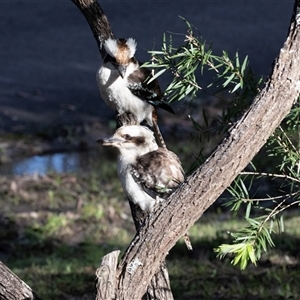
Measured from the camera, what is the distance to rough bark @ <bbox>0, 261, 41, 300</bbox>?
2971 millimetres

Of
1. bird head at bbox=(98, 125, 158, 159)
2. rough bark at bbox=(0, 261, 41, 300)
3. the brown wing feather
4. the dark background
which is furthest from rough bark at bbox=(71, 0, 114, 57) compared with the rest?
the dark background

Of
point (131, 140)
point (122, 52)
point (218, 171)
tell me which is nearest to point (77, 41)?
point (122, 52)

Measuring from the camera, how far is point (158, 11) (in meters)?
12.3

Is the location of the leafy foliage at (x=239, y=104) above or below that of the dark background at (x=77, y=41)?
below

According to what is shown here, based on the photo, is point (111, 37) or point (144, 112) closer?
point (111, 37)

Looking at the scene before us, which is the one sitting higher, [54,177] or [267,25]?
[267,25]

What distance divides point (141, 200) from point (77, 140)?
16.1ft

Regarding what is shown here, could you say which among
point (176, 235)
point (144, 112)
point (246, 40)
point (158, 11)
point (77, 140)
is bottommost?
point (176, 235)

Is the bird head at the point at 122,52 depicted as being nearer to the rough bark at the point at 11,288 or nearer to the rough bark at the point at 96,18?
the rough bark at the point at 96,18

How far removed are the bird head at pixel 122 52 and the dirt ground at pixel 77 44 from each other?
3.85 meters

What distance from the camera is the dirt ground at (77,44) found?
31.3 ft

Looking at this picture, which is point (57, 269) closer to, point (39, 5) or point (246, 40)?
point (246, 40)

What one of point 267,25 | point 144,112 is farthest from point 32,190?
point 267,25

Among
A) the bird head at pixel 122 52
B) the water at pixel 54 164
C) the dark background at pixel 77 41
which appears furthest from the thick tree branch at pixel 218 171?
the dark background at pixel 77 41
